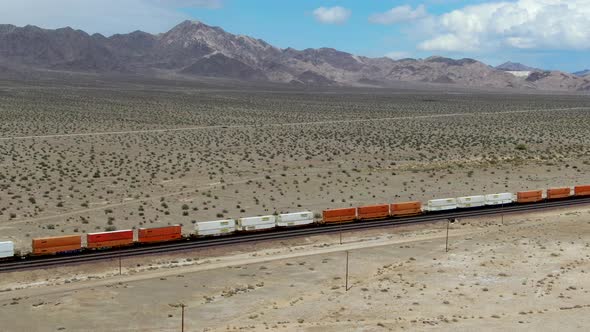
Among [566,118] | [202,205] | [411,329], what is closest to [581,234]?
[411,329]

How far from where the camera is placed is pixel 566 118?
11531cm

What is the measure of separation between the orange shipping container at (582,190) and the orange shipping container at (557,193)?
758 millimetres

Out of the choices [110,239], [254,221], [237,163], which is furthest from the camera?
[237,163]

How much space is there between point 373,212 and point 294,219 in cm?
578

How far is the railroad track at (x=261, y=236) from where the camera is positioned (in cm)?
2980

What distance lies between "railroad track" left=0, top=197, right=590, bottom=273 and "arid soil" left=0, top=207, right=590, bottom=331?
2.70 feet

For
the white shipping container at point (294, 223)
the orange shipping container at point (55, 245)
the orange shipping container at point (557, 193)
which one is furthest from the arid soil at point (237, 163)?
the white shipping container at point (294, 223)

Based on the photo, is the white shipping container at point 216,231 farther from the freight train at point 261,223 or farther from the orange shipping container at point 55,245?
the orange shipping container at point 55,245

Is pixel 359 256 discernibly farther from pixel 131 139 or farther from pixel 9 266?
pixel 131 139

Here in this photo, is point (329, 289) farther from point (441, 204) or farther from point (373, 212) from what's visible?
point (441, 204)

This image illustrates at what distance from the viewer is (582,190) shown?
48375 millimetres

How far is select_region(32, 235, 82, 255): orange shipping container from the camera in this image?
99.7 feet

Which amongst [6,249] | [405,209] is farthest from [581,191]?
[6,249]

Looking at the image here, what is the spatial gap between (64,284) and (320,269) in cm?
1168
